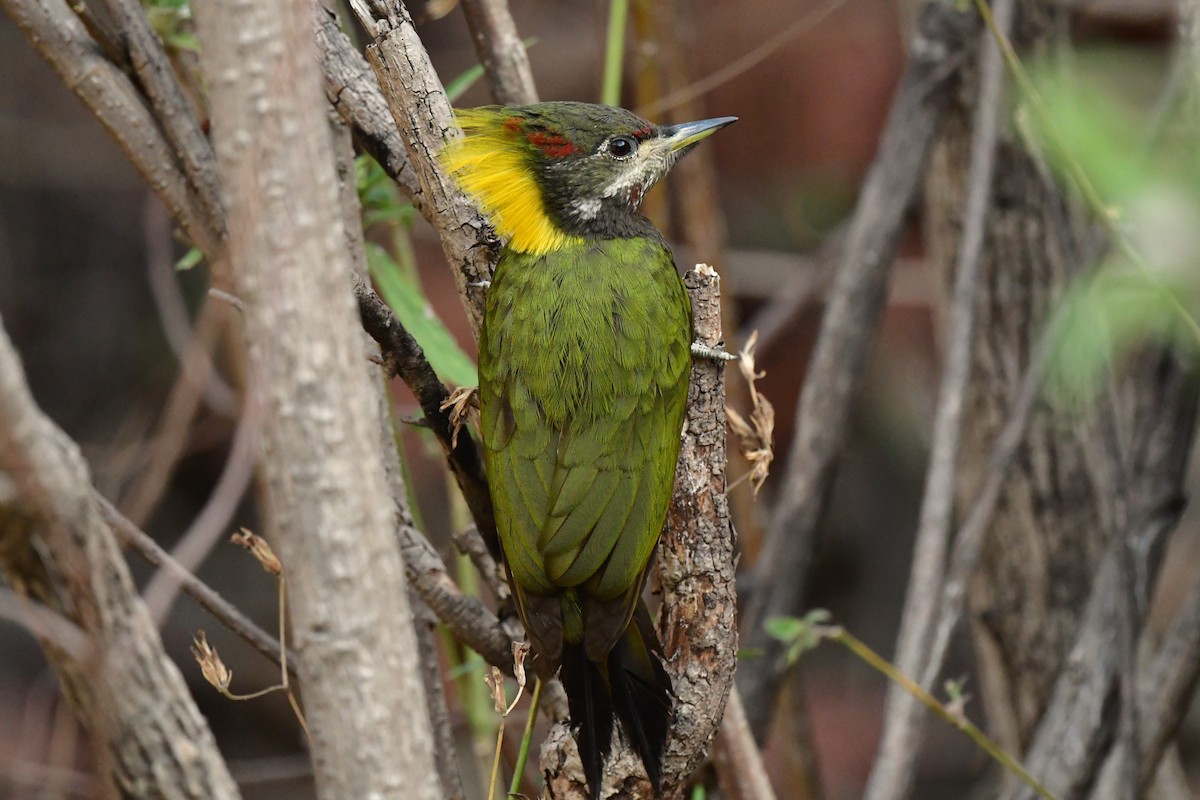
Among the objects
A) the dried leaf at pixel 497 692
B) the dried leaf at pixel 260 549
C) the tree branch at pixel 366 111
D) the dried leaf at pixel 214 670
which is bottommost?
the dried leaf at pixel 497 692

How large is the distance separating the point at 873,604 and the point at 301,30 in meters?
4.44

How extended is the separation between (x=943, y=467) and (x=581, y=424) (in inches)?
46.3

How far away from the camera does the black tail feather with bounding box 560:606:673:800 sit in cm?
170

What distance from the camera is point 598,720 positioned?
5.69ft

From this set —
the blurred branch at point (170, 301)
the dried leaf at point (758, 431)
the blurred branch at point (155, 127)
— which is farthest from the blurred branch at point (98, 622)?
the blurred branch at point (170, 301)

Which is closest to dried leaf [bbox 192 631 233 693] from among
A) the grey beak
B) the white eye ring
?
the white eye ring

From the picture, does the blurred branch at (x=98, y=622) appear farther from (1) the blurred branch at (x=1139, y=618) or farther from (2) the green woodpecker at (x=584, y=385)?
(1) the blurred branch at (x=1139, y=618)

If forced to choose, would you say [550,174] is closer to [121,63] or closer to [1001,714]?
[121,63]

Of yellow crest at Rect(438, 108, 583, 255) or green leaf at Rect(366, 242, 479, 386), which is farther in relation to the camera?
green leaf at Rect(366, 242, 479, 386)

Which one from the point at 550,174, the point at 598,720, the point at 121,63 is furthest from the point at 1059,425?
the point at 121,63

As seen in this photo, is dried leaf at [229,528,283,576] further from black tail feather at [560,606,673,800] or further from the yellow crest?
the yellow crest

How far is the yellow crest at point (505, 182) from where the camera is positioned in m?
2.07

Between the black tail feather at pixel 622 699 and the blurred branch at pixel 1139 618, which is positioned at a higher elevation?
the black tail feather at pixel 622 699

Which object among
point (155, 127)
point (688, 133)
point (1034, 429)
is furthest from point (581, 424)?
point (1034, 429)
